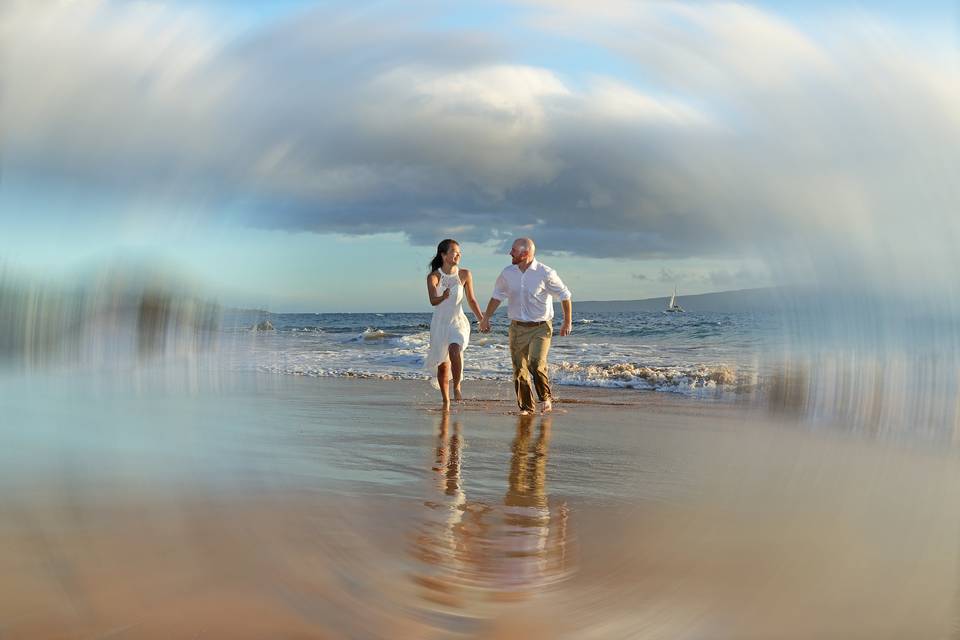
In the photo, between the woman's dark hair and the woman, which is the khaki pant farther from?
the woman's dark hair

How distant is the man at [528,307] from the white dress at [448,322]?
1.39 feet

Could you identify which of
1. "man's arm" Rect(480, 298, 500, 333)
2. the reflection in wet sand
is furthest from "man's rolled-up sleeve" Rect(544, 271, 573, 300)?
the reflection in wet sand

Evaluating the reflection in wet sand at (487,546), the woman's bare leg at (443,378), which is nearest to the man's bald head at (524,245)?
the woman's bare leg at (443,378)

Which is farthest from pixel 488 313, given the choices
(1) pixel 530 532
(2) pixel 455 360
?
(1) pixel 530 532

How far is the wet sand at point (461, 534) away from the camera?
9.02 ft

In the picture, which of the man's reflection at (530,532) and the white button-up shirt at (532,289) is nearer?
the man's reflection at (530,532)

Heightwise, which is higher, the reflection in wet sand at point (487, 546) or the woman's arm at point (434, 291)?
the woman's arm at point (434, 291)

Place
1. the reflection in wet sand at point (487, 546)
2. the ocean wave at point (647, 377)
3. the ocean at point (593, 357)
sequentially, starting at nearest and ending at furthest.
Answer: the reflection in wet sand at point (487, 546) < the ocean wave at point (647, 377) < the ocean at point (593, 357)

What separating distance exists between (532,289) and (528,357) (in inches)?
29.2

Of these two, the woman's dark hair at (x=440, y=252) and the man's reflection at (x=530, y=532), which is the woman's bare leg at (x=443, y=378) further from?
the man's reflection at (x=530, y=532)

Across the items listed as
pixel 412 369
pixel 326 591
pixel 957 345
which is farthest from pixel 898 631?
pixel 412 369

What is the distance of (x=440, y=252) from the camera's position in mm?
9359

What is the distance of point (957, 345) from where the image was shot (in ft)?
36.9

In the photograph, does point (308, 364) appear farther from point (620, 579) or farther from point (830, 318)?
point (620, 579)
